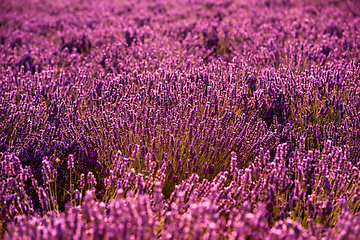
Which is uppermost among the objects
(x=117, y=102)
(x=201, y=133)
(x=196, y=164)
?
(x=117, y=102)

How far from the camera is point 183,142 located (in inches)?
86.8

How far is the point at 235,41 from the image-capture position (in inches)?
173

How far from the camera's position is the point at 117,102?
258cm

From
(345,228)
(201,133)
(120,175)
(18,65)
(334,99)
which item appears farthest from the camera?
(18,65)

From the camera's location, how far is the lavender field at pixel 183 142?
1399 millimetres

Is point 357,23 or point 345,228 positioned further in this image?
point 357,23

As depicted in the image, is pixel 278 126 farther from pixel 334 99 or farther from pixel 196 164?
pixel 196 164

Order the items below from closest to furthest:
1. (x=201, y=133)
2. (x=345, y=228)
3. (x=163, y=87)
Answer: (x=345, y=228) → (x=201, y=133) → (x=163, y=87)

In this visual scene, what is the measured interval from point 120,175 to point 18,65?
259 centimetres

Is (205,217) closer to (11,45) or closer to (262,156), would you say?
(262,156)

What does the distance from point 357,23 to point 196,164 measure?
4.03m

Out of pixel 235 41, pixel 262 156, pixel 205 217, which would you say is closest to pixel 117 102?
pixel 262 156

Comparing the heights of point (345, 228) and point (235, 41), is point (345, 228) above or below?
below

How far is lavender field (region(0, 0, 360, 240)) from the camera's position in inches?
55.1
